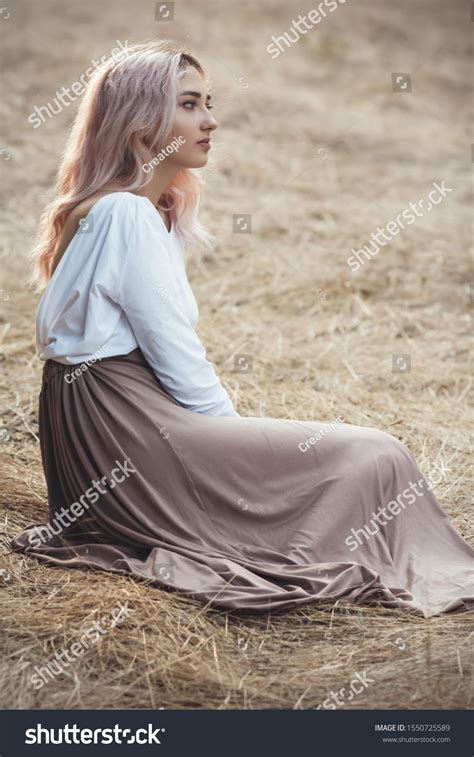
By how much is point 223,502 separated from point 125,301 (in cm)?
61

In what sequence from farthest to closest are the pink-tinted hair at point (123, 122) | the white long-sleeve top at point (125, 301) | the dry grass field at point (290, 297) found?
the pink-tinted hair at point (123, 122)
the white long-sleeve top at point (125, 301)
the dry grass field at point (290, 297)

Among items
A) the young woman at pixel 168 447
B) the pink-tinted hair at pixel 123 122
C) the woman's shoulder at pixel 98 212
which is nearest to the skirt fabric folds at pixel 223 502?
the young woman at pixel 168 447

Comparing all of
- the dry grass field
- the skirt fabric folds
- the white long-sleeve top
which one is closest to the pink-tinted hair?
the white long-sleeve top

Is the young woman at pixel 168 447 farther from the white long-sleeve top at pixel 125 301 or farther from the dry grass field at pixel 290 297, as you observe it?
the dry grass field at pixel 290 297

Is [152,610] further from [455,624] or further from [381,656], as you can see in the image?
[455,624]

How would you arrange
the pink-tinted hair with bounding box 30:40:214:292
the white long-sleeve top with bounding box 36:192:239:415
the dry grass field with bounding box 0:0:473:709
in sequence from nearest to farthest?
the dry grass field with bounding box 0:0:473:709 < the white long-sleeve top with bounding box 36:192:239:415 < the pink-tinted hair with bounding box 30:40:214:292

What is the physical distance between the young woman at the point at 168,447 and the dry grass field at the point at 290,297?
0.12m

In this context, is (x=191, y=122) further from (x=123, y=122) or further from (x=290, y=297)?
(x=290, y=297)

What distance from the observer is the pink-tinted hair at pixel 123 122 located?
9.30ft

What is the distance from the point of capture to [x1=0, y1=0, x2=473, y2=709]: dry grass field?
94.5 inches

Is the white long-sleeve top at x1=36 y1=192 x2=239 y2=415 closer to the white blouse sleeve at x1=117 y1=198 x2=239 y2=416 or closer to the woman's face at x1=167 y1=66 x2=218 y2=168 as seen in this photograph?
the white blouse sleeve at x1=117 y1=198 x2=239 y2=416

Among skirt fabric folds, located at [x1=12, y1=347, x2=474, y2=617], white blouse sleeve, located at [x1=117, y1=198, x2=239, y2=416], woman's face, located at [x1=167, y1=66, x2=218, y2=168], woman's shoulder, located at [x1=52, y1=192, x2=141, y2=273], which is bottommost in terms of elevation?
skirt fabric folds, located at [x1=12, y1=347, x2=474, y2=617]

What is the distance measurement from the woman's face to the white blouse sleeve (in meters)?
0.26

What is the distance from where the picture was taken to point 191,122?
2.89m
